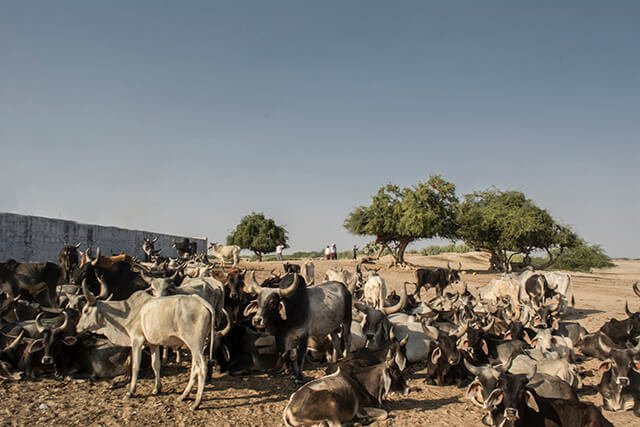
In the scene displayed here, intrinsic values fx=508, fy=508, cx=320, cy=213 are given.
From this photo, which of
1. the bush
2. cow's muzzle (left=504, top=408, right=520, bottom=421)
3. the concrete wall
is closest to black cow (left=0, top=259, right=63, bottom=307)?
cow's muzzle (left=504, top=408, right=520, bottom=421)

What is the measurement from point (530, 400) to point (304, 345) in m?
3.89

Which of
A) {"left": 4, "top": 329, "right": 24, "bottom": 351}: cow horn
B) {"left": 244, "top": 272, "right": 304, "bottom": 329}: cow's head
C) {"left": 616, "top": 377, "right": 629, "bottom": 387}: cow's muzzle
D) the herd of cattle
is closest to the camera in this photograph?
the herd of cattle

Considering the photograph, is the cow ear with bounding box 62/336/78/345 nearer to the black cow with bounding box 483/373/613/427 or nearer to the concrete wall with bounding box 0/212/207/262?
the black cow with bounding box 483/373/613/427

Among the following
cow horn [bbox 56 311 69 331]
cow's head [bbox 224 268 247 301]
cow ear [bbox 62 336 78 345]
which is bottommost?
cow ear [bbox 62 336 78 345]

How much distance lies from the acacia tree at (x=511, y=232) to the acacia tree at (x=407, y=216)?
1.90 meters

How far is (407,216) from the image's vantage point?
Answer: 126ft

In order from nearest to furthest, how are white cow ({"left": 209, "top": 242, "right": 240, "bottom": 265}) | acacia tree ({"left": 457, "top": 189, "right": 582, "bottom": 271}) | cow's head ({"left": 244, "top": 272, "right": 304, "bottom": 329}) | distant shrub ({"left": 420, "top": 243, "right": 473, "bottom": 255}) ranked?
cow's head ({"left": 244, "top": 272, "right": 304, "bottom": 329}) < white cow ({"left": 209, "top": 242, "right": 240, "bottom": 265}) < acacia tree ({"left": 457, "top": 189, "right": 582, "bottom": 271}) < distant shrub ({"left": 420, "top": 243, "right": 473, "bottom": 255})

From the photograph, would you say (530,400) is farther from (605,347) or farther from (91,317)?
(91,317)

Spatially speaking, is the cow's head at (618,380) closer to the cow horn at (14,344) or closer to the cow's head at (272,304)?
the cow's head at (272,304)

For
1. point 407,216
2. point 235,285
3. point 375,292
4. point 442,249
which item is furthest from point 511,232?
point 442,249

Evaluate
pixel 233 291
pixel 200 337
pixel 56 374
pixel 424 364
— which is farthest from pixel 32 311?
pixel 424 364

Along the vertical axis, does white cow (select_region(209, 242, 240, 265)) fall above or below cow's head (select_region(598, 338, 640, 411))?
above

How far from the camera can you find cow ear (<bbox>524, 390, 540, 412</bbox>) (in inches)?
233

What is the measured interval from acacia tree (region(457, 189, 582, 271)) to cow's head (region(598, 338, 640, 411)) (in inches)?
1299
